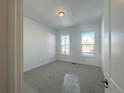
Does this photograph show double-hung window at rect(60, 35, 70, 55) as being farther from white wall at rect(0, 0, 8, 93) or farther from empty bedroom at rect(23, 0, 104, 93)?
white wall at rect(0, 0, 8, 93)

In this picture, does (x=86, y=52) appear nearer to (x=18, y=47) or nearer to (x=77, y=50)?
(x=77, y=50)

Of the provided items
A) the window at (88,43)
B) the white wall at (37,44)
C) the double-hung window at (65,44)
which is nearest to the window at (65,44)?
the double-hung window at (65,44)

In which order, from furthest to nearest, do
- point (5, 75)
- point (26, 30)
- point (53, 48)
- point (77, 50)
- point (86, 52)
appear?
point (53, 48)
point (77, 50)
point (86, 52)
point (26, 30)
point (5, 75)

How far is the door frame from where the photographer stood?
0.71m

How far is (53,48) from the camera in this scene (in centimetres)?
709

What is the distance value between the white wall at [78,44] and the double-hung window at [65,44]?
0.99 feet

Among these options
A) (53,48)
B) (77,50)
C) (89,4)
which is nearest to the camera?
(89,4)

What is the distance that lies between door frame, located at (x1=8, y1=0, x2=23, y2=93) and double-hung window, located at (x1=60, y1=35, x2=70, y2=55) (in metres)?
6.12

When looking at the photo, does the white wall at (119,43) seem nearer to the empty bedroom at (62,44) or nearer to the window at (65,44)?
the empty bedroom at (62,44)

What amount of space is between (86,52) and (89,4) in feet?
11.1

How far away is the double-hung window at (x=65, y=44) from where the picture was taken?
6804 millimetres

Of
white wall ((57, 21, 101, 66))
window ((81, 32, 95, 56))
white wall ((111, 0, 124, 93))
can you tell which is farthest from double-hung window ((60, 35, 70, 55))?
white wall ((111, 0, 124, 93))

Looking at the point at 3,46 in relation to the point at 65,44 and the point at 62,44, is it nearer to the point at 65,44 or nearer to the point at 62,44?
the point at 65,44

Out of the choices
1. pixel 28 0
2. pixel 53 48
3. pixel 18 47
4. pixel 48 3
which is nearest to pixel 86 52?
pixel 53 48
